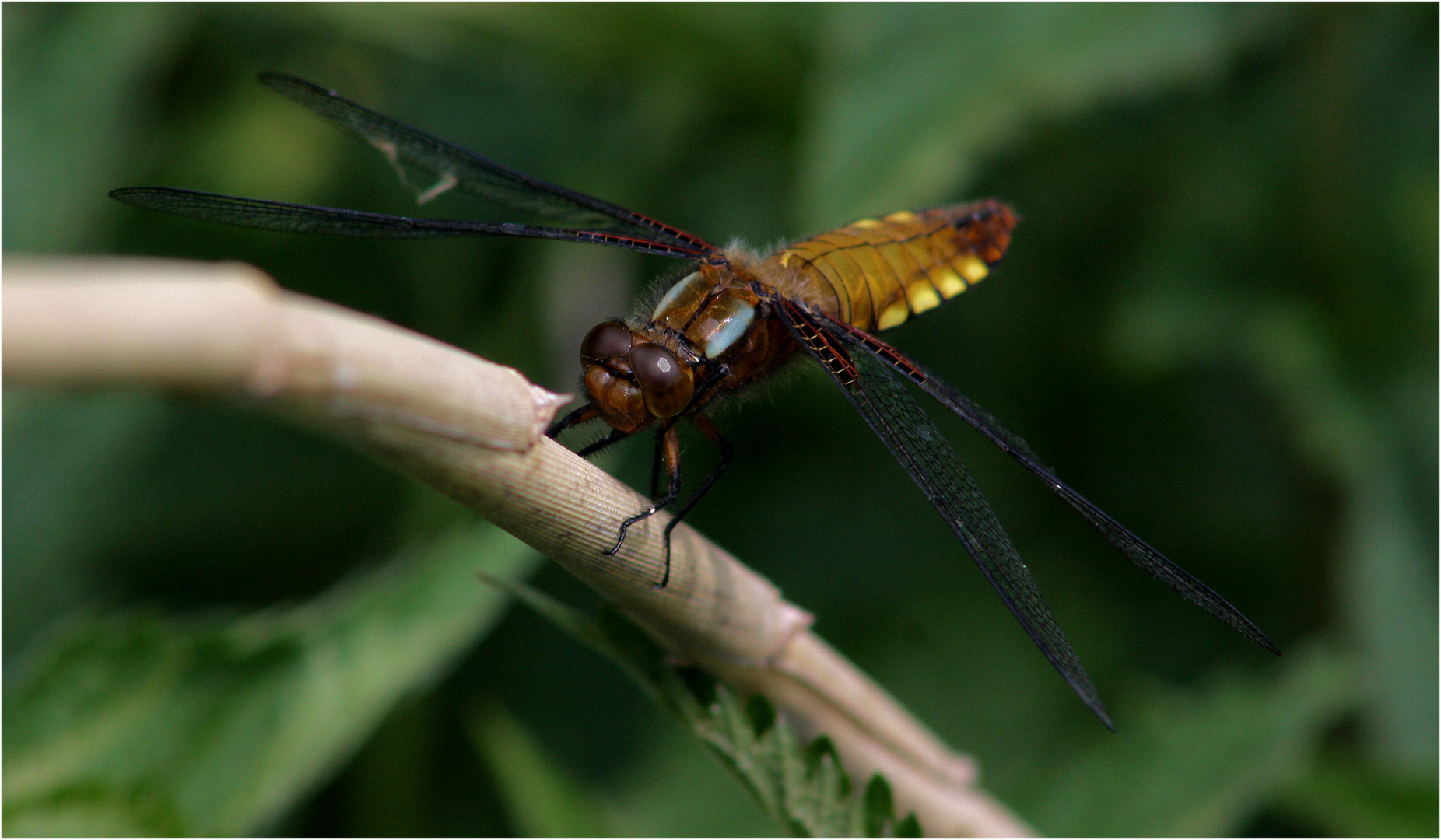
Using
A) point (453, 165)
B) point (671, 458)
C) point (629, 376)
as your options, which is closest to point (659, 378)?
point (629, 376)

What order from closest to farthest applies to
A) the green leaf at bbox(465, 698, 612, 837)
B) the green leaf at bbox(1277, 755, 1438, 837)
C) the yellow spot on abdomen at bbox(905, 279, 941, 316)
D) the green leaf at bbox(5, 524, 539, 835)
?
the green leaf at bbox(5, 524, 539, 835)
the green leaf at bbox(465, 698, 612, 837)
the green leaf at bbox(1277, 755, 1438, 837)
the yellow spot on abdomen at bbox(905, 279, 941, 316)

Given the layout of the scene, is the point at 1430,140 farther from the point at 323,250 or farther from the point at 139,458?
the point at 139,458

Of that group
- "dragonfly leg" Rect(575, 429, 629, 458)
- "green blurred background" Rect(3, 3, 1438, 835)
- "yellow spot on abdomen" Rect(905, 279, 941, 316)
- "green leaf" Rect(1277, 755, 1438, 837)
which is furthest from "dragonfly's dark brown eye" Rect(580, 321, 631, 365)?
"green leaf" Rect(1277, 755, 1438, 837)

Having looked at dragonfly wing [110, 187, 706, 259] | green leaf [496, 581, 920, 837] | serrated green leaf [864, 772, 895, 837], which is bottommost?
green leaf [496, 581, 920, 837]

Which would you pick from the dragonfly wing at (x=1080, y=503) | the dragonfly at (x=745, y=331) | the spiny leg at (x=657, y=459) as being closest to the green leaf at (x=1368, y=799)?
the dragonfly wing at (x=1080, y=503)

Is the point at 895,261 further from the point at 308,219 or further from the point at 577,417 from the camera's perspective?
the point at 308,219

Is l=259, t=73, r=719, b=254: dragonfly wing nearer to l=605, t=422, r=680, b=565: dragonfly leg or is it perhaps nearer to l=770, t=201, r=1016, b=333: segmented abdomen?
l=770, t=201, r=1016, b=333: segmented abdomen

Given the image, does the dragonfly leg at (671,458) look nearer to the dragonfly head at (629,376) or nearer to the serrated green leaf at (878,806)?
the dragonfly head at (629,376)
